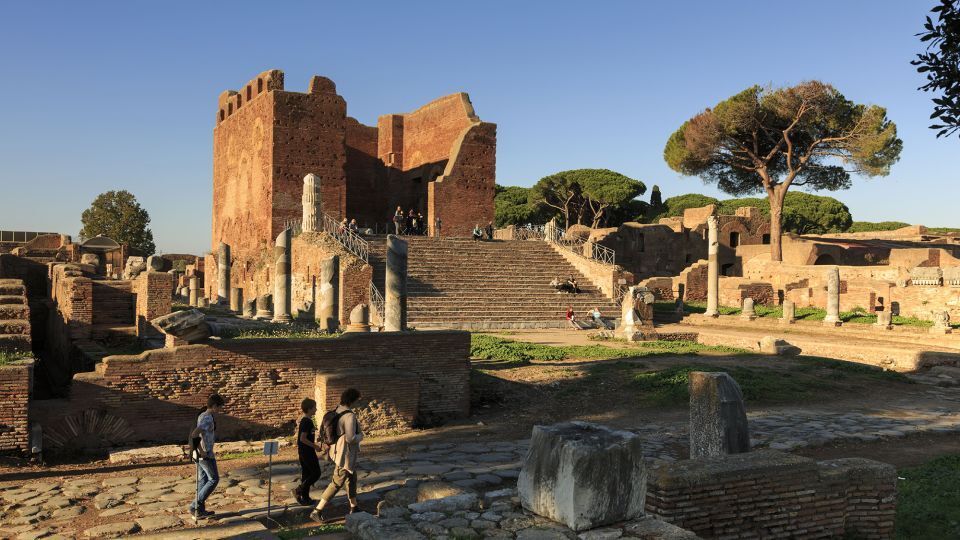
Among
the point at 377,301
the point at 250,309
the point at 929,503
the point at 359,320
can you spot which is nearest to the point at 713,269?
the point at 377,301

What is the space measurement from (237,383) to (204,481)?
3.24m

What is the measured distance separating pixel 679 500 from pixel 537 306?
1799cm

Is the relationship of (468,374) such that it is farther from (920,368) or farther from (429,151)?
(429,151)

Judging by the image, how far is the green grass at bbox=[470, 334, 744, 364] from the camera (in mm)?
14777

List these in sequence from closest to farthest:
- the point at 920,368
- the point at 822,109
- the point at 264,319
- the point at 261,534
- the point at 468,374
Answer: the point at 261,534
the point at 468,374
the point at 920,368
the point at 264,319
the point at 822,109

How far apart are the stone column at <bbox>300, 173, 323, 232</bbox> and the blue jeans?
60.5ft

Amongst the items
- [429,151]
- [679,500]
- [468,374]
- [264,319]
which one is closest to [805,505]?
[679,500]

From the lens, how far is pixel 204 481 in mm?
6484

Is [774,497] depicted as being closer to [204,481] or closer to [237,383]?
[204,481]

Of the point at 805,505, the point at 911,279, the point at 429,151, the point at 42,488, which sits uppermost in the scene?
the point at 429,151

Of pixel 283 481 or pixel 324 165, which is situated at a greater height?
pixel 324 165

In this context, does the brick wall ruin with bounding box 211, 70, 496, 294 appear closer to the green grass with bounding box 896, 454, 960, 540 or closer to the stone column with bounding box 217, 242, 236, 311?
the stone column with bounding box 217, 242, 236, 311

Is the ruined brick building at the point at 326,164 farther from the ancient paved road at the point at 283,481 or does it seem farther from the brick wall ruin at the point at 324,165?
the ancient paved road at the point at 283,481

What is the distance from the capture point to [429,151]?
3606 centimetres
